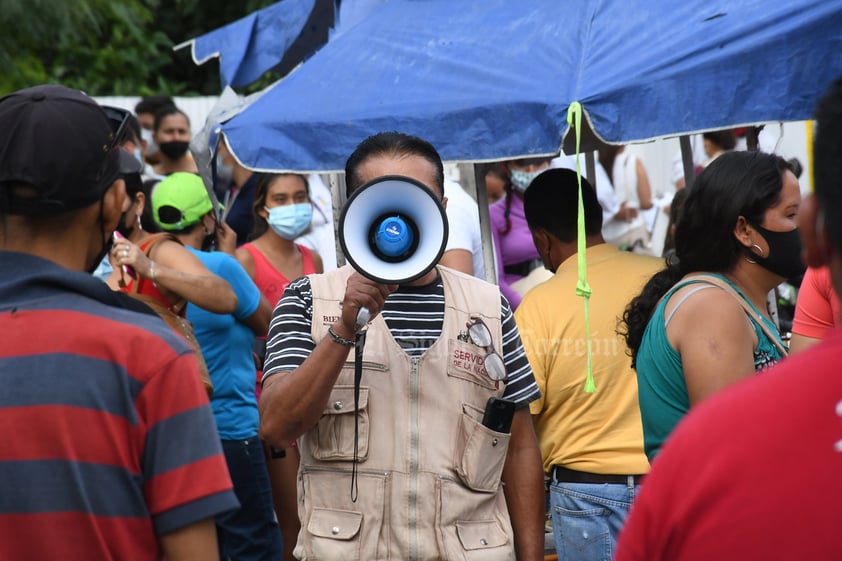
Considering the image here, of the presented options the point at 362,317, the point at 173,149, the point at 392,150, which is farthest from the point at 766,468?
the point at 173,149

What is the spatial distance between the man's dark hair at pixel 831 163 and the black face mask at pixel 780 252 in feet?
5.94

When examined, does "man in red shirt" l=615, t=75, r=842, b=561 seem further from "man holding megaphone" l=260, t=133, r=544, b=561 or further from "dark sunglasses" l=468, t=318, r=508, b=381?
"dark sunglasses" l=468, t=318, r=508, b=381

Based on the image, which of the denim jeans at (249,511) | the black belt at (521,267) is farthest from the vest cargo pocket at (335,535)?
the black belt at (521,267)

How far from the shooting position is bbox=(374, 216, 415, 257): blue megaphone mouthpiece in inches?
115

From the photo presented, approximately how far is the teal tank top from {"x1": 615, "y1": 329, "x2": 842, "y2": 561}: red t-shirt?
1657 millimetres

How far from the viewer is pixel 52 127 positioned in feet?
6.73

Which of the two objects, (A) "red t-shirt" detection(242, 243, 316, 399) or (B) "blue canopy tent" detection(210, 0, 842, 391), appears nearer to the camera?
(B) "blue canopy tent" detection(210, 0, 842, 391)

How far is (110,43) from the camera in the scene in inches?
628

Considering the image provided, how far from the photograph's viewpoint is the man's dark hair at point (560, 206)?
456 centimetres

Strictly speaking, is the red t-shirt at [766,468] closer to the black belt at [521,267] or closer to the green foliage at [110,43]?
the black belt at [521,267]

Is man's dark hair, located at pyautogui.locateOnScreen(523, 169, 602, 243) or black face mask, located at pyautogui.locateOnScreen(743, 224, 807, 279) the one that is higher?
man's dark hair, located at pyautogui.locateOnScreen(523, 169, 602, 243)

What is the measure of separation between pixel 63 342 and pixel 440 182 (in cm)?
147

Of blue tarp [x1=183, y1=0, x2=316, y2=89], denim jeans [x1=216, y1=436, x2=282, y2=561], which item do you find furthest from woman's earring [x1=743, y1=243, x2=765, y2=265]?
blue tarp [x1=183, y1=0, x2=316, y2=89]

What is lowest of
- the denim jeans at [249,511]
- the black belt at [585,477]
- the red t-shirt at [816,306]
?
the denim jeans at [249,511]
